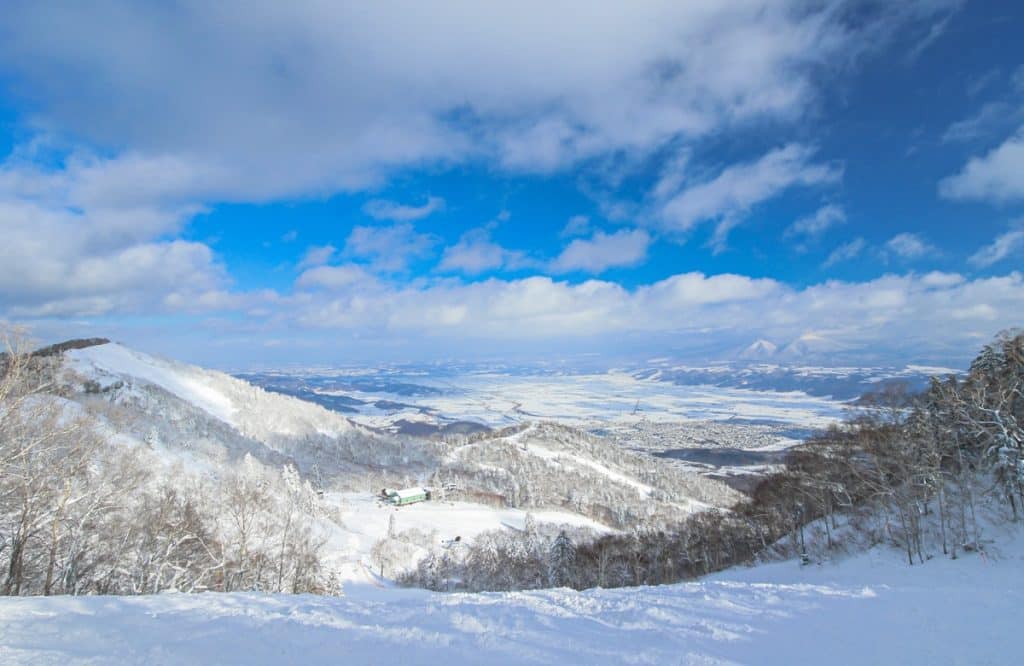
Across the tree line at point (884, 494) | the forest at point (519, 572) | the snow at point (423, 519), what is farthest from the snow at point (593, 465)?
the forest at point (519, 572)

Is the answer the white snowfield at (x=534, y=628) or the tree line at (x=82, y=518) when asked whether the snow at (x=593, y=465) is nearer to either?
the tree line at (x=82, y=518)

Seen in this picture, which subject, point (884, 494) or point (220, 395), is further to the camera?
point (220, 395)

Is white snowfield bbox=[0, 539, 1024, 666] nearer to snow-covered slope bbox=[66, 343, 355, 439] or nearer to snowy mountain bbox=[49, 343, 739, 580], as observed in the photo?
snowy mountain bbox=[49, 343, 739, 580]

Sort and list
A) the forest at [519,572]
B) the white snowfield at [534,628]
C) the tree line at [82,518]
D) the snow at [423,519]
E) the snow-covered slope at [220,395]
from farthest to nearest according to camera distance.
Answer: the snow-covered slope at [220,395], the snow at [423,519], the forest at [519,572], the tree line at [82,518], the white snowfield at [534,628]

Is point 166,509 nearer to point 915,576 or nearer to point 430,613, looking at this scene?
point 430,613

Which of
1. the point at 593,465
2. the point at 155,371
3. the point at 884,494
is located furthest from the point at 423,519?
the point at 155,371

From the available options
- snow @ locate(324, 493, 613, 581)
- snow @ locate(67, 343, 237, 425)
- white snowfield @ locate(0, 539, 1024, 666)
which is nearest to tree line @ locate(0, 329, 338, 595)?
white snowfield @ locate(0, 539, 1024, 666)

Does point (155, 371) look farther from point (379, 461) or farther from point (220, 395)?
point (379, 461)

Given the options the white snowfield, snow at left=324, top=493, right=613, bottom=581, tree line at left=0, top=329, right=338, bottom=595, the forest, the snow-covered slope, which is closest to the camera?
the white snowfield

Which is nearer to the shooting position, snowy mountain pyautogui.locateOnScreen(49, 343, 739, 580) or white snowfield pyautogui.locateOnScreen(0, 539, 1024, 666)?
white snowfield pyautogui.locateOnScreen(0, 539, 1024, 666)
